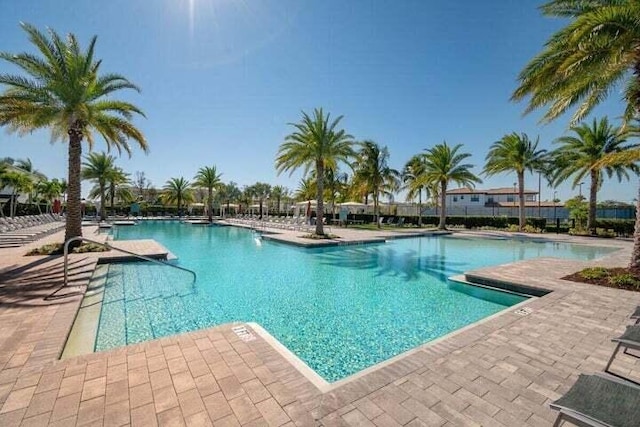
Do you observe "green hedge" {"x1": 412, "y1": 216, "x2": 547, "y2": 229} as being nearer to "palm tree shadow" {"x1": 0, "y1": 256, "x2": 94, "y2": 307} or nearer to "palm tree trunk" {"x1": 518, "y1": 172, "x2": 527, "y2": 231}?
"palm tree trunk" {"x1": 518, "y1": 172, "x2": 527, "y2": 231}

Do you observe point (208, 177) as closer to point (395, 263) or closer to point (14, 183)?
point (14, 183)

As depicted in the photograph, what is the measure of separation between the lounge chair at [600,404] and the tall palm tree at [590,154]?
83.6 feet

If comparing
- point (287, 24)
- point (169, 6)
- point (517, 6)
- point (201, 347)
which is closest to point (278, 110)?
point (287, 24)

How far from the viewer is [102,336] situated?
515 cm

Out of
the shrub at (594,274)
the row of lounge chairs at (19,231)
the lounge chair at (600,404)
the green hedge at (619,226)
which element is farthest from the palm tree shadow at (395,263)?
the green hedge at (619,226)

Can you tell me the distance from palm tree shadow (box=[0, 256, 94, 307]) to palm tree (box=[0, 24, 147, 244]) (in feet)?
11.9

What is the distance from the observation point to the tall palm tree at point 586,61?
7.06m

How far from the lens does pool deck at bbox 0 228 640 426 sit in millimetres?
2680

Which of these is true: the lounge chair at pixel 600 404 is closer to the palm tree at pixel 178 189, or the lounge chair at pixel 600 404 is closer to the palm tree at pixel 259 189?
the palm tree at pixel 178 189

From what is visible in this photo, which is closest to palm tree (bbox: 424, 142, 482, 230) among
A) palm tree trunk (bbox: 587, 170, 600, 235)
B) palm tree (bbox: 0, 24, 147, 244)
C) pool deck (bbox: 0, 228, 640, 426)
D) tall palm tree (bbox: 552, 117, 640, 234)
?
tall palm tree (bbox: 552, 117, 640, 234)

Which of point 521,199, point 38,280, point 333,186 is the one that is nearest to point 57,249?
point 38,280

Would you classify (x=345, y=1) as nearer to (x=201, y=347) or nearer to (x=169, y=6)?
(x=169, y=6)

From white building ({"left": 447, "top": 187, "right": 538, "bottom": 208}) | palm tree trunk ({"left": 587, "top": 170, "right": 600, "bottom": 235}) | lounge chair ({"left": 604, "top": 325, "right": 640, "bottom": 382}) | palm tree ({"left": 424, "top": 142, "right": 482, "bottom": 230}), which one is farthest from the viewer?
white building ({"left": 447, "top": 187, "right": 538, "bottom": 208})

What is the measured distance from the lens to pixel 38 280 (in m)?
7.26
